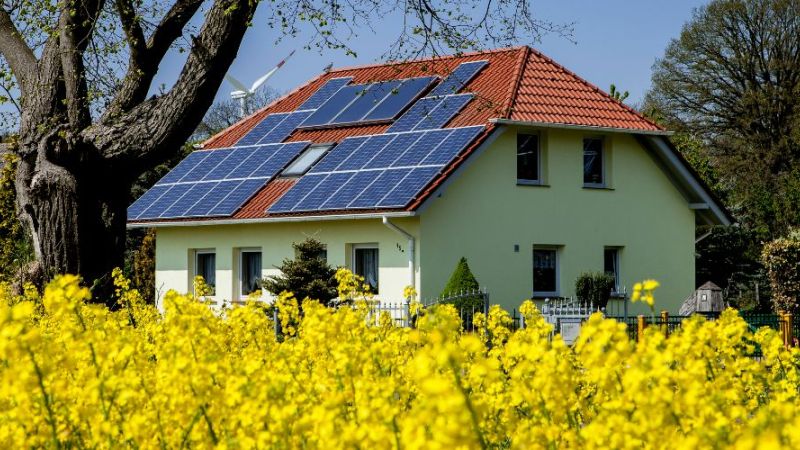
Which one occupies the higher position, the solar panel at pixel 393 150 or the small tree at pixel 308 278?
the solar panel at pixel 393 150

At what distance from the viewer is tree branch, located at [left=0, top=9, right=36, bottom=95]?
15070 mm

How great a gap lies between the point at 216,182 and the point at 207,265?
1906 mm

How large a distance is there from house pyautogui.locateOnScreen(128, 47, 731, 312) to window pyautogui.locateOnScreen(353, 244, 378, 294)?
37mm

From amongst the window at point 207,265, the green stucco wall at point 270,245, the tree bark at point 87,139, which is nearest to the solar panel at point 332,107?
the green stucco wall at point 270,245

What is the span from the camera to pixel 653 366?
4.02 meters

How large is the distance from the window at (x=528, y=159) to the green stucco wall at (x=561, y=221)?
192mm

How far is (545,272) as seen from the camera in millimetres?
26844

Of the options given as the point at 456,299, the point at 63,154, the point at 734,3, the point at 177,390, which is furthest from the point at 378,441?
the point at 734,3

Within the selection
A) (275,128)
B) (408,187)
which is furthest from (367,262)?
(275,128)

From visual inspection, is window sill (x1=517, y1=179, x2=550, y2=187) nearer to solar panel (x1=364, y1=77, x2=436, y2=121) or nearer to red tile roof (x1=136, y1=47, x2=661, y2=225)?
red tile roof (x1=136, y1=47, x2=661, y2=225)

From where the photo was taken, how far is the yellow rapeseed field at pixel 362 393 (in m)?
3.79

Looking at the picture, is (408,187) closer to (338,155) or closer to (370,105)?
(338,155)

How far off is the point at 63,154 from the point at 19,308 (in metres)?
10.1

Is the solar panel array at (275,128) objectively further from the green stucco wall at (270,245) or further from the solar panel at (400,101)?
the green stucco wall at (270,245)
